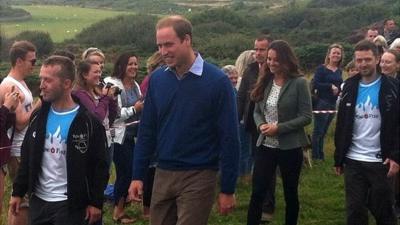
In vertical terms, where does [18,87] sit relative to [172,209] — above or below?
above

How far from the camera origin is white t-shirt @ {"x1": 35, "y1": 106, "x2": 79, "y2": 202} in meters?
5.02

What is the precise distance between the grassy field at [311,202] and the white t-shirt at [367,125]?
1.96 m

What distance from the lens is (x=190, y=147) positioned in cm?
496

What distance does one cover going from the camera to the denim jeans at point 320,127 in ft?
35.8

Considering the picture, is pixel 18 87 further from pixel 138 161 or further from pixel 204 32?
pixel 204 32

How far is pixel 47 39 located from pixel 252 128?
35.7 metres

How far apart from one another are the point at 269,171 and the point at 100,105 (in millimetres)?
1792

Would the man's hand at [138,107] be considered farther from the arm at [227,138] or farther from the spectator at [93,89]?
the arm at [227,138]

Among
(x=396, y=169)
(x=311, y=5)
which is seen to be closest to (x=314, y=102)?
(x=396, y=169)

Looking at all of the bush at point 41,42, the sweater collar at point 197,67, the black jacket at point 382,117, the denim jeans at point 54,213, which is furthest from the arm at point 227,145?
the bush at point 41,42

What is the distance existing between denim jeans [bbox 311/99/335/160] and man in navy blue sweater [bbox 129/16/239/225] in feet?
20.0

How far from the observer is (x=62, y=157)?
504 cm

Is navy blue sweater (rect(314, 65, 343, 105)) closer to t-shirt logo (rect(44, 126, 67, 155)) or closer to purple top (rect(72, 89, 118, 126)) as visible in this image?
purple top (rect(72, 89, 118, 126))

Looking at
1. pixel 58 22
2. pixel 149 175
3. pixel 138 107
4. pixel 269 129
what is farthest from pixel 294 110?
pixel 58 22
